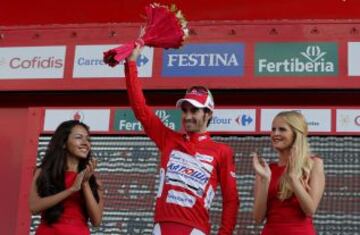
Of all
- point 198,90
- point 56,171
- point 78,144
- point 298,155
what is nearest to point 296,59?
point 198,90

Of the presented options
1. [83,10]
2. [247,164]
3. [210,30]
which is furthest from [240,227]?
[83,10]

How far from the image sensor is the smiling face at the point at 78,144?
381 cm

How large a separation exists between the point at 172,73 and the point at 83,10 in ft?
1.73

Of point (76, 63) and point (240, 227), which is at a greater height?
point (76, 63)

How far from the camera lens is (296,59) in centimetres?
397

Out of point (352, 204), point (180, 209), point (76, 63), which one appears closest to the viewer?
point (180, 209)

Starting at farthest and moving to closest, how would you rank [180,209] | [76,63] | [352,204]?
[76,63] → [352,204] → [180,209]

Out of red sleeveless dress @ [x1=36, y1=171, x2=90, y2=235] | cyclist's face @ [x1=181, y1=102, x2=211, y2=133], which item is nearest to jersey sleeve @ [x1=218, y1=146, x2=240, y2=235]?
cyclist's face @ [x1=181, y1=102, x2=211, y2=133]

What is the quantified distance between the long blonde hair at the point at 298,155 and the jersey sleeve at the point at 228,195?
0.25 meters

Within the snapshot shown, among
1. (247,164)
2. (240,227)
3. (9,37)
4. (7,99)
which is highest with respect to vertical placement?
(9,37)

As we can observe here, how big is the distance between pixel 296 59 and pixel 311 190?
770mm

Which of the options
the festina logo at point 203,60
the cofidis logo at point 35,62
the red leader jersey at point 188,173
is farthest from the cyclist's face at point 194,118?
the cofidis logo at point 35,62

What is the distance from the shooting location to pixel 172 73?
4.10m

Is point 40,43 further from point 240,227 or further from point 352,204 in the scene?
point 352,204
